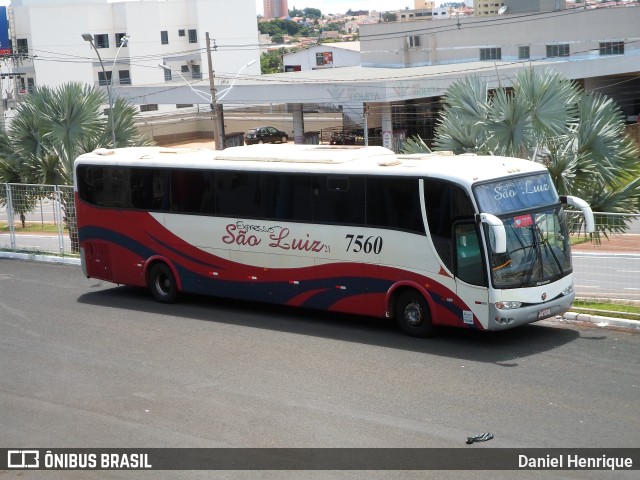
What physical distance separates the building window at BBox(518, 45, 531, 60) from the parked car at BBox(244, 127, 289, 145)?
67.0ft

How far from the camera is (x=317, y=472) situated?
32.3 ft

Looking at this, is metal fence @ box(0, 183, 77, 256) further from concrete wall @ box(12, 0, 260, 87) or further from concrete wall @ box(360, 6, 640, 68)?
concrete wall @ box(12, 0, 260, 87)

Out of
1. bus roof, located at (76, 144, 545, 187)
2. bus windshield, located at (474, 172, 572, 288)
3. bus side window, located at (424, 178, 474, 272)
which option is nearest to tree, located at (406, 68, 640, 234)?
bus roof, located at (76, 144, 545, 187)

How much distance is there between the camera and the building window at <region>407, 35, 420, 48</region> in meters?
61.0

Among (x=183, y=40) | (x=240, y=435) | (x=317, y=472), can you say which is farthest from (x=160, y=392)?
(x=183, y=40)

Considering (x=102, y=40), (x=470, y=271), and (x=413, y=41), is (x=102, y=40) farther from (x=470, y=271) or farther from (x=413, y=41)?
(x=470, y=271)

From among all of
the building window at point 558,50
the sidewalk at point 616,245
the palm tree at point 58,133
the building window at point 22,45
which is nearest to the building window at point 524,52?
the building window at point 558,50

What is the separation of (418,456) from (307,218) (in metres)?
7.23

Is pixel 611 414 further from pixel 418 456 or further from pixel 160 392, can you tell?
pixel 160 392

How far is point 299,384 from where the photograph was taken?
13156 millimetres

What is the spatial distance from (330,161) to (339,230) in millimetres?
1237

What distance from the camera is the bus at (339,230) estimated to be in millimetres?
14727

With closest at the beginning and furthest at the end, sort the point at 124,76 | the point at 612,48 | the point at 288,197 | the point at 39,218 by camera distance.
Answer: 1. the point at 288,197
2. the point at 39,218
3. the point at 612,48
4. the point at 124,76

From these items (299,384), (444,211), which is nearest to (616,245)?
(444,211)
